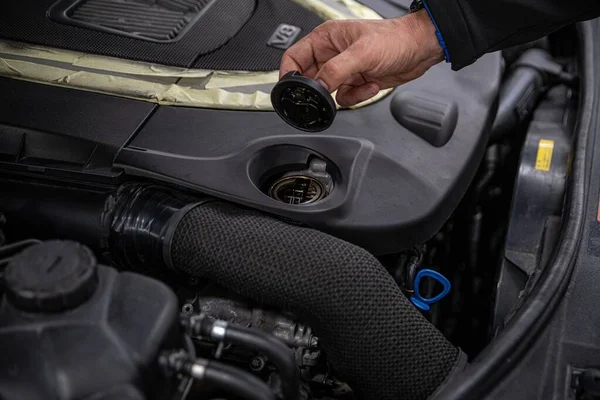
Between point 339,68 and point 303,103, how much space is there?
8 cm

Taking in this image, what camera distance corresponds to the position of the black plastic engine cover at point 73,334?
0.70 meters

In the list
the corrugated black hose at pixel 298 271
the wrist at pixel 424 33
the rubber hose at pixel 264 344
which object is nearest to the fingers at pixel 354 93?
the wrist at pixel 424 33

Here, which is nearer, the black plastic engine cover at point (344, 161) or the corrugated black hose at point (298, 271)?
the corrugated black hose at point (298, 271)

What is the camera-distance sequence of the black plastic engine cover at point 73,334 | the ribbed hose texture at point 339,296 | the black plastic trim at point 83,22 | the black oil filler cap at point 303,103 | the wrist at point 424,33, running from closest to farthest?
the black plastic engine cover at point 73,334 < the ribbed hose texture at point 339,296 < the black oil filler cap at point 303,103 < the wrist at point 424,33 < the black plastic trim at point 83,22

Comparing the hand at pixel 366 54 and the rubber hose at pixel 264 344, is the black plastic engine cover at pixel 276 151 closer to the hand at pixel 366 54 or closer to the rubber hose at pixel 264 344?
the hand at pixel 366 54

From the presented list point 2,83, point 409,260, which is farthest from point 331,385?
point 2,83

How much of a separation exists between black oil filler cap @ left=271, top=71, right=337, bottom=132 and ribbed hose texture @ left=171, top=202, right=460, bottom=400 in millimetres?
200

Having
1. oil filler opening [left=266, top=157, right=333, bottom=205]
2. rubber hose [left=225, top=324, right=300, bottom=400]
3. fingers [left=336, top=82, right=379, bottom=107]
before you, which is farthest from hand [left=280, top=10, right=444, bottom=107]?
rubber hose [left=225, top=324, right=300, bottom=400]

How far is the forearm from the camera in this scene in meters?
1.16

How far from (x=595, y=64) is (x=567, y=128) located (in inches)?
6.6

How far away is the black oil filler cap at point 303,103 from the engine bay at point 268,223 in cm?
4

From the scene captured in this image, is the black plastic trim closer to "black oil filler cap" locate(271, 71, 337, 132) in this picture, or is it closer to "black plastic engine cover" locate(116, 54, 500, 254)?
"black plastic engine cover" locate(116, 54, 500, 254)

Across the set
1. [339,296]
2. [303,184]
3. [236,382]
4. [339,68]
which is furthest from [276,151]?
[236,382]

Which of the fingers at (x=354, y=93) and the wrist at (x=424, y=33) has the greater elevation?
the wrist at (x=424, y=33)
